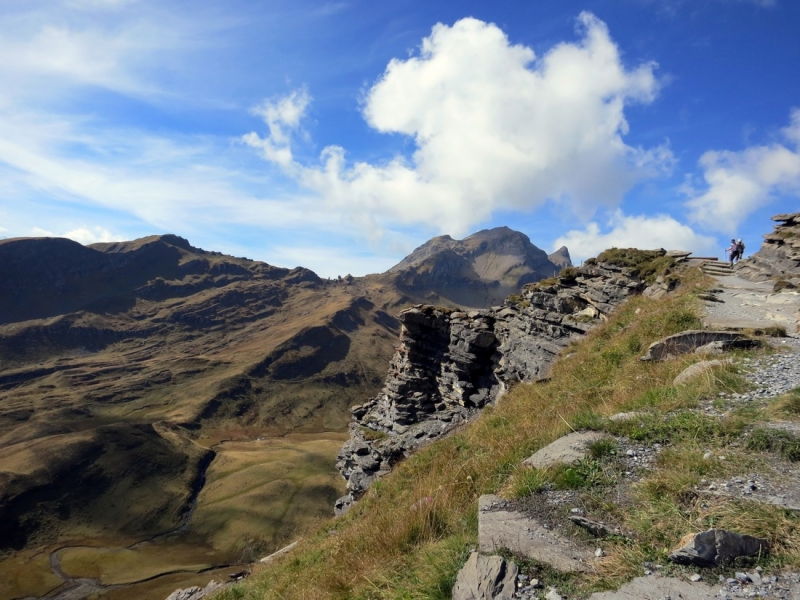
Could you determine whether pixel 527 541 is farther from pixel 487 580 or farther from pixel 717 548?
pixel 717 548

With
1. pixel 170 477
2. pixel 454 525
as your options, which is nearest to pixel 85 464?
pixel 170 477

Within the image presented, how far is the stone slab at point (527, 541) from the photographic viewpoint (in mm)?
6027

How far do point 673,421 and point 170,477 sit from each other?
177492 mm

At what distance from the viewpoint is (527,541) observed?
21.5 ft

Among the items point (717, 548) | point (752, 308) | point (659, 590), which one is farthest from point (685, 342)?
point (659, 590)

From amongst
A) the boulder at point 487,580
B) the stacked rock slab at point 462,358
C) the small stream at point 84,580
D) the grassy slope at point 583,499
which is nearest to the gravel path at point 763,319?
the grassy slope at point 583,499

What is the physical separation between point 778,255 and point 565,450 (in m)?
A: 30.7

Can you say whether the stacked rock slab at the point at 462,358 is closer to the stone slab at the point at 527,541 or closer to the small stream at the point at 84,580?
the stone slab at the point at 527,541

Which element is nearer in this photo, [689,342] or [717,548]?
[717,548]

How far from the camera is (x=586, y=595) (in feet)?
17.6

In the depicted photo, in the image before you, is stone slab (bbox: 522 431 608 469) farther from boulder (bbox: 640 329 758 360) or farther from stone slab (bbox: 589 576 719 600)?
boulder (bbox: 640 329 758 360)

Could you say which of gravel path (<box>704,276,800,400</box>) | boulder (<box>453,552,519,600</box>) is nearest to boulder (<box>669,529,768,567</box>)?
boulder (<box>453,552,519,600</box>)

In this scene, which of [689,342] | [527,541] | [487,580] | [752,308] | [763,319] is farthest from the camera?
[752,308]

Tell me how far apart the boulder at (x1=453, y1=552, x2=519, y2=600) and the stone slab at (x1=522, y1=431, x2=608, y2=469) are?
119 inches
